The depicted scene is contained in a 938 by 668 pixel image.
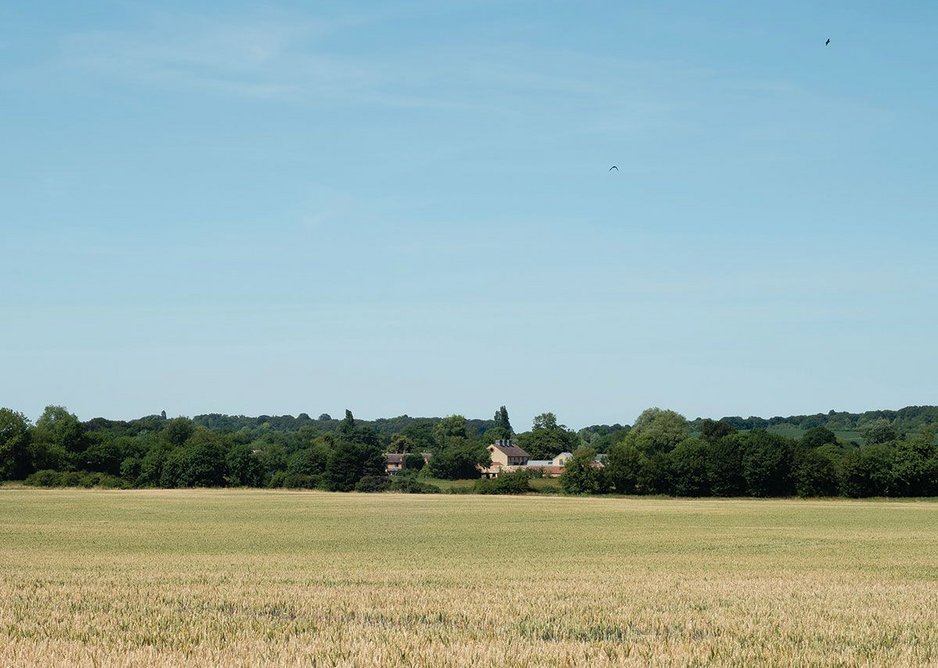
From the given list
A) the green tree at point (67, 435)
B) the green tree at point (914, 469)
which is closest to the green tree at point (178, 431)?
the green tree at point (67, 435)

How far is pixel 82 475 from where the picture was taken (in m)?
118

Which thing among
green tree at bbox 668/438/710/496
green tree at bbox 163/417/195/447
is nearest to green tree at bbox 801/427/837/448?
green tree at bbox 668/438/710/496

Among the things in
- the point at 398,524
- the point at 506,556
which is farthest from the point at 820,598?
the point at 398,524

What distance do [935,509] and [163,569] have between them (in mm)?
67816

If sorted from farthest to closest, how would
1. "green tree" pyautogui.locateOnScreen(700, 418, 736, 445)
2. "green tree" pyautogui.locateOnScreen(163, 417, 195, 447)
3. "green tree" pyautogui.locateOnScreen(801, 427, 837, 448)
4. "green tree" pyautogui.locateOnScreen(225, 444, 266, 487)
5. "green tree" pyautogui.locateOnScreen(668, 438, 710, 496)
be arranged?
1. "green tree" pyautogui.locateOnScreen(700, 418, 736, 445)
2. "green tree" pyautogui.locateOnScreen(801, 427, 837, 448)
3. "green tree" pyautogui.locateOnScreen(163, 417, 195, 447)
4. "green tree" pyautogui.locateOnScreen(225, 444, 266, 487)
5. "green tree" pyautogui.locateOnScreen(668, 438, 710, 496)

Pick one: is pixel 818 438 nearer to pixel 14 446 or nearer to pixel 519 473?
pixel 519 473

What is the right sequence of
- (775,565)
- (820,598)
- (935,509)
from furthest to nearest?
1. (935,509)
2. (775,565)
3. (820,598)

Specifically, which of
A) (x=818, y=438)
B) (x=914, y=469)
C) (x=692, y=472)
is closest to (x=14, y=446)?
(x=692, y=472)

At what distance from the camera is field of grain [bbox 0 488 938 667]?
12.0 metres

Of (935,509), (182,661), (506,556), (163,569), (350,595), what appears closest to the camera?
(182,661)

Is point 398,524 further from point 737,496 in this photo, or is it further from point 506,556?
point 737,496

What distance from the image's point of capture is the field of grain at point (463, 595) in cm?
1195

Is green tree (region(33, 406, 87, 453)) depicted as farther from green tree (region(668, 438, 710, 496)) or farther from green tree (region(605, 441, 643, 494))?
green tree (region(668, 438, 710, 496))

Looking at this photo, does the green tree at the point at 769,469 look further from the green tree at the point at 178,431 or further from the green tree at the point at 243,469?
the green tree at the point at 178,431
